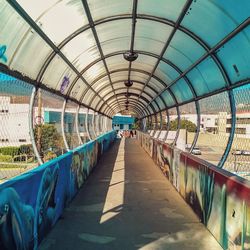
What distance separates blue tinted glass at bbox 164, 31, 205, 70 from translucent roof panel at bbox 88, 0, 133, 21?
150cm

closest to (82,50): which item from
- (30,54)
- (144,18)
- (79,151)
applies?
(144,18)

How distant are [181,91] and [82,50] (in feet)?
16.0

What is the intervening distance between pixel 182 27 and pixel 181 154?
10.3 ft

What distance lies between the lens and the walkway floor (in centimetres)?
502

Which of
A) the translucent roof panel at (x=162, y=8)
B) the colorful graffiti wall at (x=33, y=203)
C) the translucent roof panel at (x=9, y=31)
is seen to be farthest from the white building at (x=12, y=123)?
the translucent roof panel at (x=162, y=8)

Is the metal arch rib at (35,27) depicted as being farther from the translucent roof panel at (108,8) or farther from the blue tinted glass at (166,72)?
the blue tinted glass at (166,72)

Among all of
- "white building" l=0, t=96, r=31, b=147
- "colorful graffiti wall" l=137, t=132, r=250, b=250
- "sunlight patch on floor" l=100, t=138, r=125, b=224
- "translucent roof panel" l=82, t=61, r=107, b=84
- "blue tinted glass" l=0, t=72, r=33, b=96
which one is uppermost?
"translucent roof panel" l=82, t=61, r=107, b=84

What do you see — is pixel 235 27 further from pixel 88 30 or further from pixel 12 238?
pixel 12 238

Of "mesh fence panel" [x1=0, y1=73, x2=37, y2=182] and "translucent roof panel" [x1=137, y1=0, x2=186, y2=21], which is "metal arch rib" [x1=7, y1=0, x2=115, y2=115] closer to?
"mesh fence panel" [x1=0, y1=73, x2=37, y2=182]

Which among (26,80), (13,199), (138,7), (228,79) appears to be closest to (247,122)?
(228,79)

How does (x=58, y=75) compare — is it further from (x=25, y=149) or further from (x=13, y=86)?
(x=13, y=86)

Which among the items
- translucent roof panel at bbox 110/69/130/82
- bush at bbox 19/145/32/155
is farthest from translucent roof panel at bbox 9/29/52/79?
translucent roof panel at bbox 110/69/130/82

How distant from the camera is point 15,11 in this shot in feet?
15.3

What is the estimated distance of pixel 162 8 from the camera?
6477 mm
